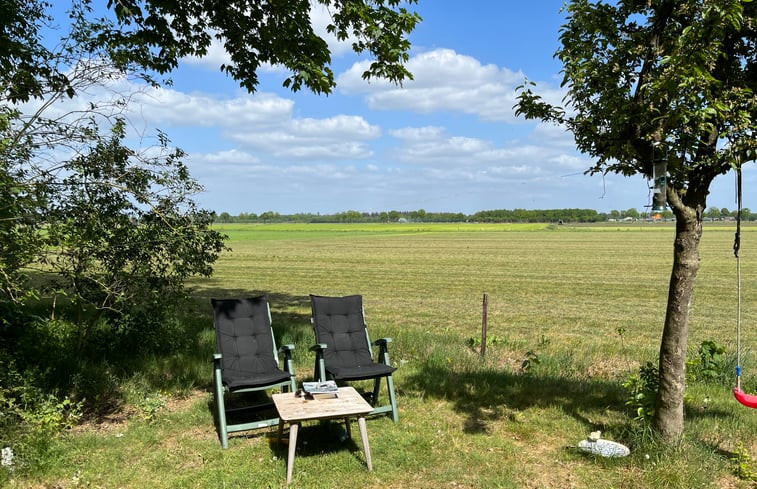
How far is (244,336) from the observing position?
5.52 metres

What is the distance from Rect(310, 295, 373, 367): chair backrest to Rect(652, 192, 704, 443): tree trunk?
9.31 ft

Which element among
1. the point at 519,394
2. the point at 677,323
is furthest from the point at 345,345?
the point at 677,323

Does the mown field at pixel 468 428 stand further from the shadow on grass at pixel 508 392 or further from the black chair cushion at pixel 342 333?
the black chair cushion at pixel 342 333

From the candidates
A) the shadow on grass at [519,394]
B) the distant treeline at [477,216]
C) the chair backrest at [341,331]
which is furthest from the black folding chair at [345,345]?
the distant treeline at [477,216]

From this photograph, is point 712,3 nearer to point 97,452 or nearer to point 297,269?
point 97,452

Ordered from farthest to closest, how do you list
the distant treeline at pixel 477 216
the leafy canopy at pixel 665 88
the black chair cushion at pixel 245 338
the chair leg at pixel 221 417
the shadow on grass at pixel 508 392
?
the distant treeline at pixel 477 216 → the black chair cushion at pixel 245 338 → the shadow on grass at pixel 508 392 → the chair leg at pixel 221 417 → the leafy canopy at pixel 665 88

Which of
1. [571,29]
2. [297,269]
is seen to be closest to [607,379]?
[571,29]

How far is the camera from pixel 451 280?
64.1 ft

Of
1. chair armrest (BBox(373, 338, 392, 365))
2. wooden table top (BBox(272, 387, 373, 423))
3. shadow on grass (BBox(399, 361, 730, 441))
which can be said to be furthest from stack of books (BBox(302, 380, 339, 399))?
shadow on grass (BBox(399, 361, 730, 441))

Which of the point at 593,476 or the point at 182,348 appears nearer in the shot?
the point at 593,476

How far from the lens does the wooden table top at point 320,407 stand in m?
4.02

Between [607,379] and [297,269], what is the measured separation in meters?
18.7

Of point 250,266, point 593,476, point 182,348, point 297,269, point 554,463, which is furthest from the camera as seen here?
point 250,266

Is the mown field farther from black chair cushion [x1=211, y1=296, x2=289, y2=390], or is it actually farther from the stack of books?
black chair cushion [x1=211, y1=296, x2=289, y2=390]
